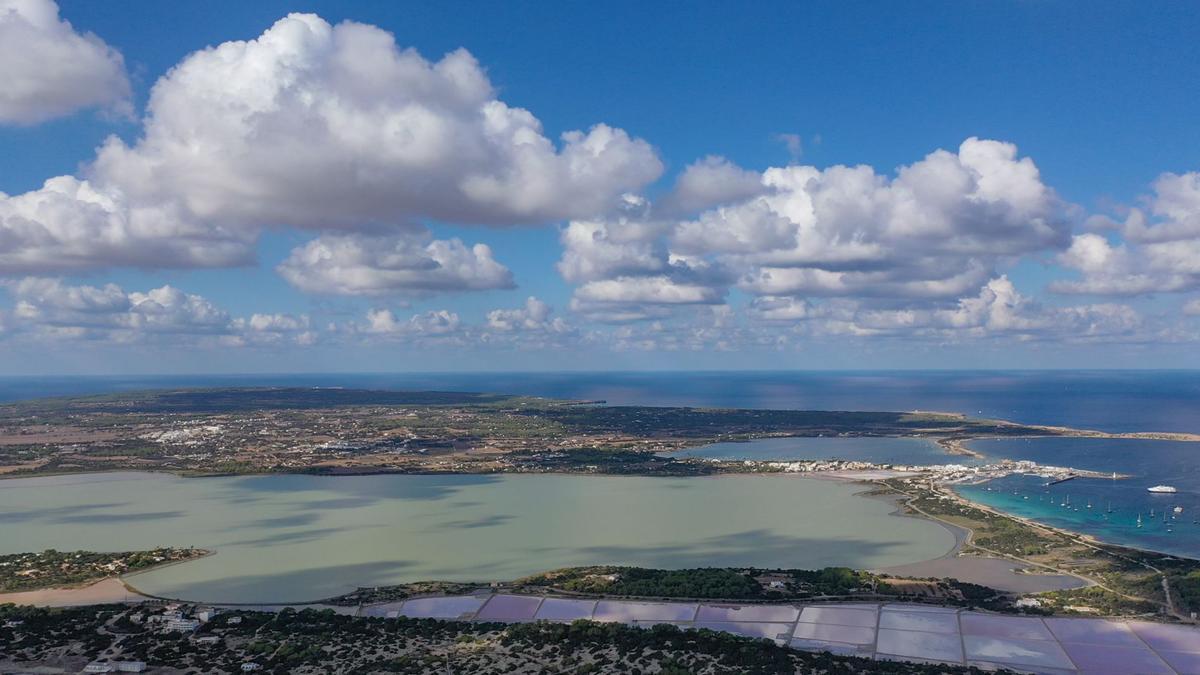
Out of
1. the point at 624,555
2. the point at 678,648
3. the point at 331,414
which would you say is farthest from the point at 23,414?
the point at 678,648

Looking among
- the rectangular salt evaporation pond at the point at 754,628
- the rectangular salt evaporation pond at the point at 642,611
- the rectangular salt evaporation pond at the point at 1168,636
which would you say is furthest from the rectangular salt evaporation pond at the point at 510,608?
the rectangular salt evaporation pond at the point at 1168,636

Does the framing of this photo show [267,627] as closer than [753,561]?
Yes

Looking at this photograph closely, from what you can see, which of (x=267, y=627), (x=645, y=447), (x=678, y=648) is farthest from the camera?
(x=645, y=447)

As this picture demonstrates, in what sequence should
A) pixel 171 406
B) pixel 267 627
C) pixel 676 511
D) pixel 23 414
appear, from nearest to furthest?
pixel 267 627 → pixel 676 511 → pixel 23 414 → pixel 171 406

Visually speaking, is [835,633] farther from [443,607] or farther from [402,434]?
[402,434]

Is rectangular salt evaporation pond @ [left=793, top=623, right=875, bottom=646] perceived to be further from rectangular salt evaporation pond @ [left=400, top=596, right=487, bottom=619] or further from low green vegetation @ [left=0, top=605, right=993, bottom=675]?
rectangular salt evaporation pond @ [left=400, top=596, right=487, bottom=619]

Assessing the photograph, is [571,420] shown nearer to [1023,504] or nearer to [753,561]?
[1023,504]

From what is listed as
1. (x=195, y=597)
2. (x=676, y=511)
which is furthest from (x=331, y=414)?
(x=195, y=597)
